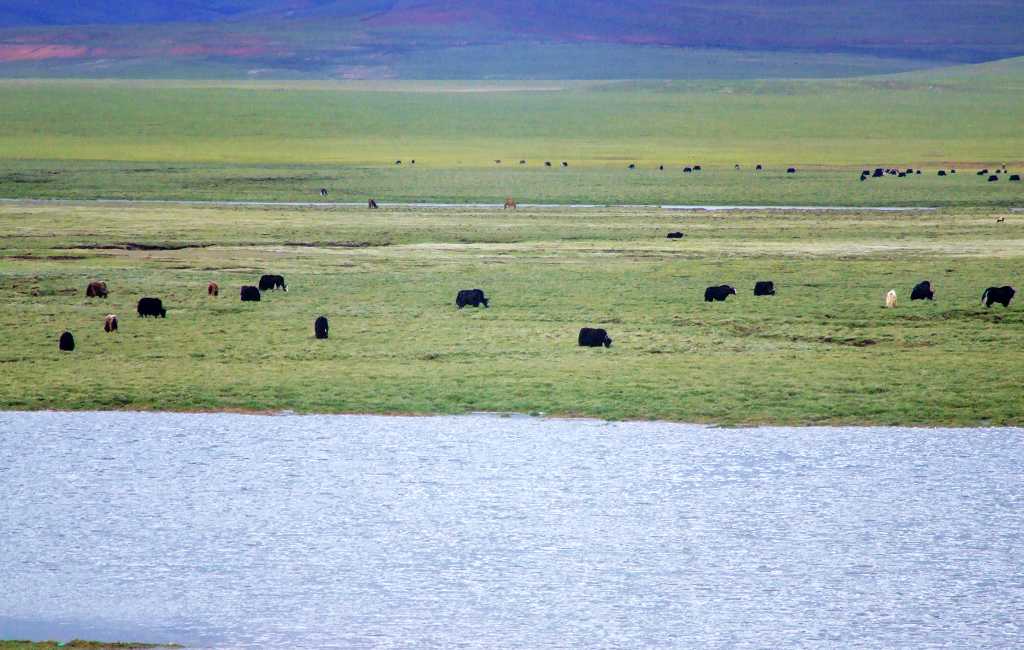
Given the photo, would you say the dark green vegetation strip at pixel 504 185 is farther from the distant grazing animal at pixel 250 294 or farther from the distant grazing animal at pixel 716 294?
the distant grazing animal at pixel 250 294

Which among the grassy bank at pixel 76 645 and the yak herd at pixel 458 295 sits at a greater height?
the yak herd at pixel 458 295

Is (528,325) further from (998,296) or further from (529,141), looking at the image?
(529,141)

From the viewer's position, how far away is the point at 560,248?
1431 inches

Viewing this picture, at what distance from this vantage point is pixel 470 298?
2520 cm

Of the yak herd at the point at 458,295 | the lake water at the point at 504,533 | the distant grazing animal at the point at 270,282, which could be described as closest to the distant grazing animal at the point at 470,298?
the yak herd at the point at 458,295

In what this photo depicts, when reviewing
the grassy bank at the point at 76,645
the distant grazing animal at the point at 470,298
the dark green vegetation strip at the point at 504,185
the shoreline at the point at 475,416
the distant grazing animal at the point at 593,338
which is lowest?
the grassy bank at the point at 76,645

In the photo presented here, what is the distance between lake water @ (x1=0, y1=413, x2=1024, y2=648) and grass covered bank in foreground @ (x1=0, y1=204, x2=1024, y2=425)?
3.66 ft

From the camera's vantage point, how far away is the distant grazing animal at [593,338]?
829 inches

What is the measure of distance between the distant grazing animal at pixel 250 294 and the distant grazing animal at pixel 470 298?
3596mm

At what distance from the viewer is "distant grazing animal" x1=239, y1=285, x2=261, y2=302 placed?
25.5 m

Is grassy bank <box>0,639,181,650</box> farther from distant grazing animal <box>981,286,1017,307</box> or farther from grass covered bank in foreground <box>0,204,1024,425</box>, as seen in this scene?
distant grazing animal <box>981,286,1017,307</box>

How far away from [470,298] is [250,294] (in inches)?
156

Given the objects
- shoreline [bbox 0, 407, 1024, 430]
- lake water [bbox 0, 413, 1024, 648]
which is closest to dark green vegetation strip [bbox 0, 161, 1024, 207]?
shoreline [bbox 0, 407, 1024, 430]

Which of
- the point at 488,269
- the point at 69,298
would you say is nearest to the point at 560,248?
the point at 488,269
